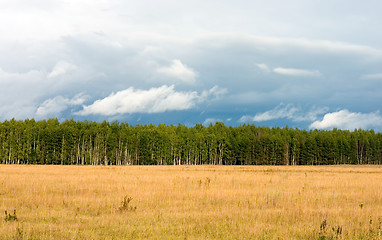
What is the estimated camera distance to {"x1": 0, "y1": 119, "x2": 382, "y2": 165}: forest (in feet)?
337

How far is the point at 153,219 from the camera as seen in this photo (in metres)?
12.4

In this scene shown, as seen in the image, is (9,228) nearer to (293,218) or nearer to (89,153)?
(293,218)

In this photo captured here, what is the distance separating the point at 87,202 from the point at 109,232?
20.5 ft

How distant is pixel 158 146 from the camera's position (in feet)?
368

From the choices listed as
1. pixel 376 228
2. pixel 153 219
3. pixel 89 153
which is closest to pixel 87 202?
pixel 153 219

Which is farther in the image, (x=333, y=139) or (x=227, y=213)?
(x=333, y=139)

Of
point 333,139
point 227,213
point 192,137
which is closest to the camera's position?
point 227,213

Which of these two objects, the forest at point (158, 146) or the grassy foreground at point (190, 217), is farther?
the forest at point (158, 146)

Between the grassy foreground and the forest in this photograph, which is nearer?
the grassy foreground

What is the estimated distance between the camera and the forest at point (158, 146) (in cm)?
10269

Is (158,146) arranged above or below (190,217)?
above

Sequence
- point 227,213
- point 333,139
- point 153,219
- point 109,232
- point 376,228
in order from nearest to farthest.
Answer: point 109,232 → point 376,228 → point 153,219 → point 227,213 → point 333,139

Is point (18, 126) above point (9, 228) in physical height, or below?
above

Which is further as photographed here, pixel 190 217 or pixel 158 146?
pixel 158 146
